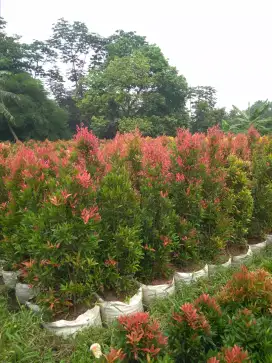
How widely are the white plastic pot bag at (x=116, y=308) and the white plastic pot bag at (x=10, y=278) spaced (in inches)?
48.3

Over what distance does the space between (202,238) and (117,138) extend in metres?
1.59

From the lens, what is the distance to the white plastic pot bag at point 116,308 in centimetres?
289

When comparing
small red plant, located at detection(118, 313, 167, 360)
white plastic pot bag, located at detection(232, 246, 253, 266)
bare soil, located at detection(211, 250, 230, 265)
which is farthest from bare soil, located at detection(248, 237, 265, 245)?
small red plant, located at detection(118, 313, 167, 360)

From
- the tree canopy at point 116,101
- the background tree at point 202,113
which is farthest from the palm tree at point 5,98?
the background tree at point 202,113

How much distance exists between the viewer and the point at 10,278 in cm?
367

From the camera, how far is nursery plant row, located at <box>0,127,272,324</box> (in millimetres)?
2660

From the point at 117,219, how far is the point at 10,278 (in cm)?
155

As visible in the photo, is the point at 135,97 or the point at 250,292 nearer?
the point at 250,292

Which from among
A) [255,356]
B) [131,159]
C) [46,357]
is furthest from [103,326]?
[131,159]

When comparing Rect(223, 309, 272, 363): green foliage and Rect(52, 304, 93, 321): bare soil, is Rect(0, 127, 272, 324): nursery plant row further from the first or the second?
Rect(223, 309, 272, 363): green foliage

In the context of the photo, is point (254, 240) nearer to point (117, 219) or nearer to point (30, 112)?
point (117, 219)

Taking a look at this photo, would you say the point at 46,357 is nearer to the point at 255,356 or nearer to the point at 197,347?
the point at 197,347

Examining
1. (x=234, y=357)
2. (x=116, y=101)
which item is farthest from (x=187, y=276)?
(x=116, y=101)

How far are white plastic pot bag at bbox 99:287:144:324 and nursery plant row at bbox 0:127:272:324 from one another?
0.02m
